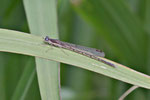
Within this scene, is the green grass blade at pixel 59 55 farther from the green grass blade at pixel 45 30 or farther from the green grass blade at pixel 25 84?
the green grass blade at pixel 25 84

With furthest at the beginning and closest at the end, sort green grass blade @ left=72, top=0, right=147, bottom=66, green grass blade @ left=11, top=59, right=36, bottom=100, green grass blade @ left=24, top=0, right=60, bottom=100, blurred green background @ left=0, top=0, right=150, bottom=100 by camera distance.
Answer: green grass blade @ left=72, top=0, right=147, bottom=66 → blurred green background @ left=0, top=0, right=150, bottom=100 → green grass blade @ left=11, top=59, right=36, bottom=100 → green grass blade @ left=24, top=0, right=60, bottom=100

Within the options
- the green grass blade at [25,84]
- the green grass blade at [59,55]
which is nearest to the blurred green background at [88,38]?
the green grass blade at [25,84]

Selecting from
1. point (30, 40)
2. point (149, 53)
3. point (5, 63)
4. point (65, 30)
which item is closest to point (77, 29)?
point (65, 30)

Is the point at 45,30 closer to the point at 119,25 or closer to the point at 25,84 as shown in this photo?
the point at 25,84

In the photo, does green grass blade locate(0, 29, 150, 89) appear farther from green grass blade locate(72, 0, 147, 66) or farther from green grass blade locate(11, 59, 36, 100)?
green grass blade locate(72, 0, 147, 66)

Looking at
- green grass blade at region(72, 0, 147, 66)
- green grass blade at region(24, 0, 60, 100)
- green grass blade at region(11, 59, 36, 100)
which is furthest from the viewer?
green grass blade at region(72, 0, 147, 66)

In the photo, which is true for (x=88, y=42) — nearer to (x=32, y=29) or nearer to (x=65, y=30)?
(x=65, y=30)

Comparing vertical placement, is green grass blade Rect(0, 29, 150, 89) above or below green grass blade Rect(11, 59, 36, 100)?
above

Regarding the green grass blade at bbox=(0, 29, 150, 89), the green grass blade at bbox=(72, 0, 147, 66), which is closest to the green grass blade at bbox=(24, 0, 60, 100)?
the green grass blade at bbox=(0, 29, 150, 89)
